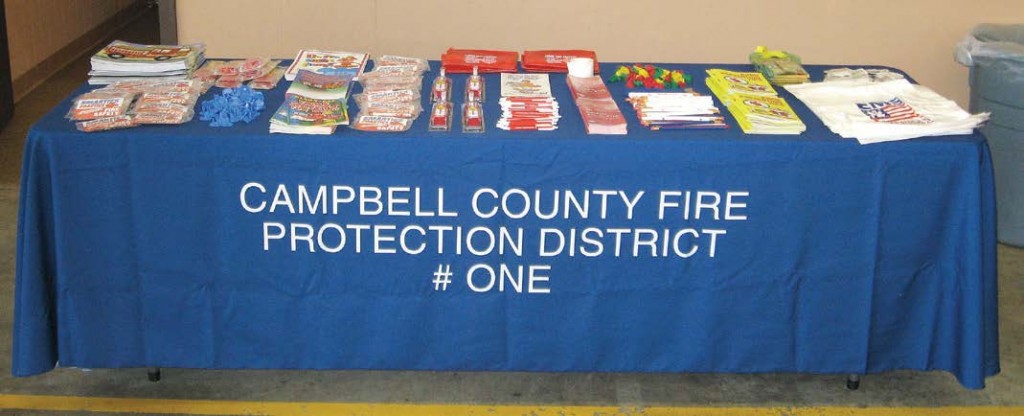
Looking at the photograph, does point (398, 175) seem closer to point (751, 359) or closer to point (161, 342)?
point (161, 342)

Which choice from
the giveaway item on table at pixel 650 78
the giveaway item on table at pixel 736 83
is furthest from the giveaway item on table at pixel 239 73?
the giveaway item on table at pixel 736 83

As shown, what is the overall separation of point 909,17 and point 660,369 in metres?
3.04

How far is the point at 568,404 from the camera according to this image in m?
3.76

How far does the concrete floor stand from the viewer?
3.79 meters

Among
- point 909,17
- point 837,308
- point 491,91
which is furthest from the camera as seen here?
point 909,17

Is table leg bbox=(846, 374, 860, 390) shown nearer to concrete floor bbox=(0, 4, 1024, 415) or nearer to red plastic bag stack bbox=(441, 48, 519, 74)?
concrete floor bbox=(0, 4, 1024, 415)

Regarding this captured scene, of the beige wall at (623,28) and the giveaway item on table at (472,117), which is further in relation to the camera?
the beige wall at (623,28)

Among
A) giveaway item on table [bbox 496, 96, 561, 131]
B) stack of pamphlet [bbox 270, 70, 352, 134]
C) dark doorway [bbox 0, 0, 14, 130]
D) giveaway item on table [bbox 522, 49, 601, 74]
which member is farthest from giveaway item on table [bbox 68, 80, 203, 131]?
dark doorway [bbox 0, 0, 14, 130]

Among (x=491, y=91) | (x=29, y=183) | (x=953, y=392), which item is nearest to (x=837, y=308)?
(x=953, y=392)

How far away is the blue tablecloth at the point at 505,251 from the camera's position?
3.49 meters

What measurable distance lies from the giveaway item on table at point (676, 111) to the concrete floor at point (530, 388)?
89 cm

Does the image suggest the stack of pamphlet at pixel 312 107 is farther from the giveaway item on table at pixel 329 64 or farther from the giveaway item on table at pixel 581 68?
the giveaway item on table at pixel 581 68

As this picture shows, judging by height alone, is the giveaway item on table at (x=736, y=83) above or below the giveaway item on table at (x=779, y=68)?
below

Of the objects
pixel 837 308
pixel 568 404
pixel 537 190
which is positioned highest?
pixel 537 190
